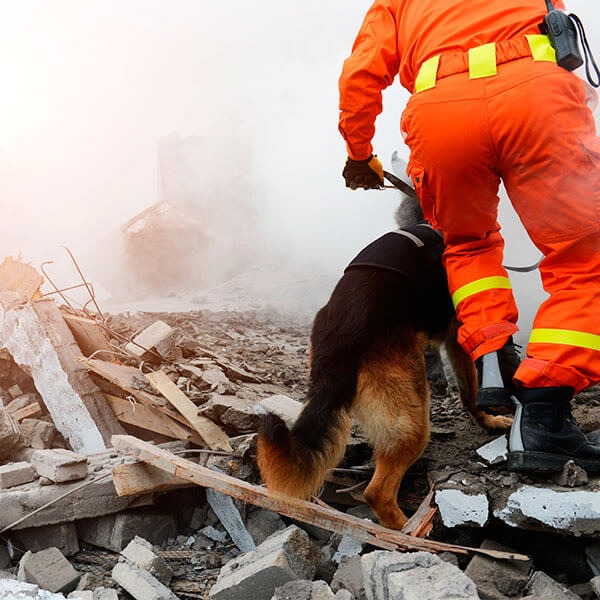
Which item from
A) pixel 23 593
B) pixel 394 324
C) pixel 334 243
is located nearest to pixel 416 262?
pixel 394 324

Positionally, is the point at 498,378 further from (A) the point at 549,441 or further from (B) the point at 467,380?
(B) the point at 467,380

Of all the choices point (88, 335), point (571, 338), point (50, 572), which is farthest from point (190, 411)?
point (571, 338)

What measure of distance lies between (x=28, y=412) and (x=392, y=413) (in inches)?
101

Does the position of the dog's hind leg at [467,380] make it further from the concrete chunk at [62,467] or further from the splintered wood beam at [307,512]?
the concrete chunk at [62,467]

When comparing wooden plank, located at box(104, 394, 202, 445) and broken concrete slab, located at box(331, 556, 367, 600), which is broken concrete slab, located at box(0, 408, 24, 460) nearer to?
wooden plank, located at box(104, 394, 202, 445)

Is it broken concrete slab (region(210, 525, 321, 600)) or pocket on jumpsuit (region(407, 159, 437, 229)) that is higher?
pocket on jumpsuit (region(407, 159, 437, 229))

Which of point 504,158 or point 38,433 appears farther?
point 38,433

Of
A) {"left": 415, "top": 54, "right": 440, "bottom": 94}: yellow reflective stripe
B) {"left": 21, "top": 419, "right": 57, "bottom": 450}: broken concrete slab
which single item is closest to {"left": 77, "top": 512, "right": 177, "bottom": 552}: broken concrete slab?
{"left": 21, "top": 419, "right": 57, "bottom": 450}: broken concrete slab

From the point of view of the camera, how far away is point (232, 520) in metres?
2.13

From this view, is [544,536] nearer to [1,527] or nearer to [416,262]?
[416,262]

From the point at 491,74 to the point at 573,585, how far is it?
155cm

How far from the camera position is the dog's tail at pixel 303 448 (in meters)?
1.48

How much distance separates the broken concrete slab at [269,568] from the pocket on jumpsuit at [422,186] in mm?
1193

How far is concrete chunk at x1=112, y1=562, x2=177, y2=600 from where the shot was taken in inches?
68.6
